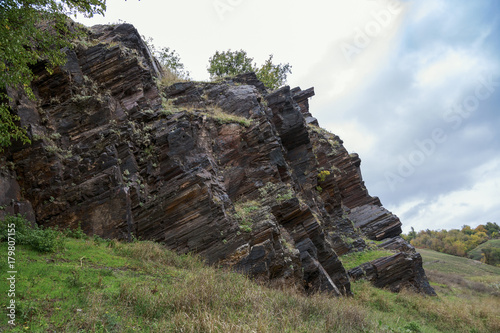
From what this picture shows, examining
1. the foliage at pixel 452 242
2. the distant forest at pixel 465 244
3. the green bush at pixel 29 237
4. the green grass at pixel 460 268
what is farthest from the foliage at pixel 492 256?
the green bush at pixel 29 237

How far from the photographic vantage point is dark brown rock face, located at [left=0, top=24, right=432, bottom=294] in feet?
40.4

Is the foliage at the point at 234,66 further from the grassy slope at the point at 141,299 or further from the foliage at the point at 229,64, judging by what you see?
the grassy slope at the point at 141,299

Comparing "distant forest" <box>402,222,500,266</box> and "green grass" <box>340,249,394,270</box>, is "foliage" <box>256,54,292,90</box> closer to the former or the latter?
"green grass" <box>340,249,394,270</box>

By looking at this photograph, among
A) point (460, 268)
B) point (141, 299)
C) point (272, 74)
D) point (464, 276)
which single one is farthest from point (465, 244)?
point (141, 299)

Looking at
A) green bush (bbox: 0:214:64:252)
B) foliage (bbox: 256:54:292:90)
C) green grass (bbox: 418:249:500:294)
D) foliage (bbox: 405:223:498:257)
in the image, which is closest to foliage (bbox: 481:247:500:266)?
foliage (bbox: 405:223:498:257)

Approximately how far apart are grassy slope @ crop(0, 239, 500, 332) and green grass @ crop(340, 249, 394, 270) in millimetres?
9403

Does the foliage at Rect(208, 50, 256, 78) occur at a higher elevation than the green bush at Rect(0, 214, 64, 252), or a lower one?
higher

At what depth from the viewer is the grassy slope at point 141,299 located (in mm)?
5676

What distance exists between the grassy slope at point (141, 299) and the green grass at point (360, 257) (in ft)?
30.8

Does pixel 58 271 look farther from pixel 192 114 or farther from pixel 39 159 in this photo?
pixel 192 114

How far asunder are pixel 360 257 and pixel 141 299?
1812cm

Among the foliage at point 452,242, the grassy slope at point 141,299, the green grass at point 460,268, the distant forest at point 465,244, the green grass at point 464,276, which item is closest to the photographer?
the grassy slope at point 141,299

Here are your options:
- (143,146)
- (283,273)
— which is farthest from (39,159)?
(283,273)

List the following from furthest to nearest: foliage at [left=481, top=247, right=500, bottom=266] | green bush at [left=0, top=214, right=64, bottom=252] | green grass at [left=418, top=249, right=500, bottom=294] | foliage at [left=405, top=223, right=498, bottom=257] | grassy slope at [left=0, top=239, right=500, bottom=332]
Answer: foliage at [left=405, top=223, right=498, bottom=257] < foliage at [left=481, top=247, right=500, bottom=266] < green grass at [left=418, top=249, right=500, bottom=294] < green bush at [left=0, top=214, right=64, bottom=252] < grassy slope at [left=0, top=239, right=500, bottom=332]
